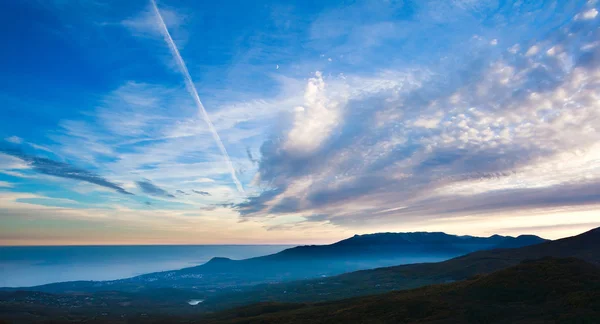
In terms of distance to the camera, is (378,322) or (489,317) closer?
(489,317)

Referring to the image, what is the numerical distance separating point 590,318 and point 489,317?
54.2 feet

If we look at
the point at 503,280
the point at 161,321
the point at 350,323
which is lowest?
the point at 161,321

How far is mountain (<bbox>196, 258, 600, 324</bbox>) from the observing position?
6788cm

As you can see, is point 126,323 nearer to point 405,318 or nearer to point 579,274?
point 405,318

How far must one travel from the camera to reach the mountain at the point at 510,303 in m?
67.9

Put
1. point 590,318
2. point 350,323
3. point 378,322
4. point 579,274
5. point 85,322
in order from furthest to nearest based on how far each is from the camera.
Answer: point 85,322
point 579,274
point 350,323
point 378,322
point 590,318

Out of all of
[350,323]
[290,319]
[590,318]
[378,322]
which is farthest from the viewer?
[290,319]

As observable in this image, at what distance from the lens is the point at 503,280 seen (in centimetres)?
9750

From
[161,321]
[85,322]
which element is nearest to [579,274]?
[161,321]

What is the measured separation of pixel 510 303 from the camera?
80438mm

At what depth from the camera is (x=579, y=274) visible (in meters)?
92.4

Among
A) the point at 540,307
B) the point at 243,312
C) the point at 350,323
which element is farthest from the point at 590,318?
the point at 243,312

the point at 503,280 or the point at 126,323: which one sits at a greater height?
the point at 503,280

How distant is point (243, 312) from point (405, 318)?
322ft
